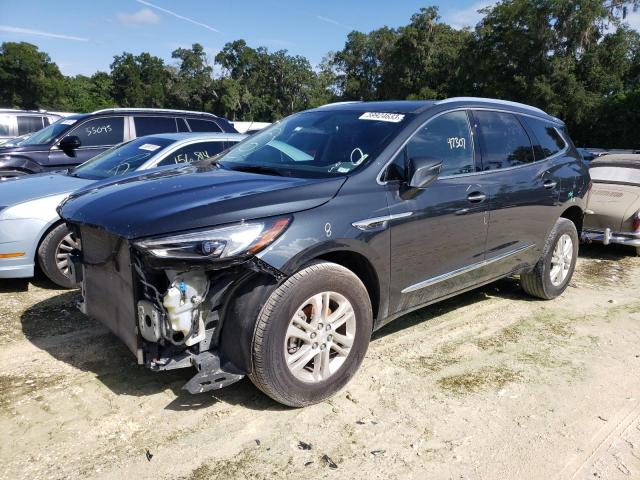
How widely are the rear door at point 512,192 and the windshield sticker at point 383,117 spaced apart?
793 mm

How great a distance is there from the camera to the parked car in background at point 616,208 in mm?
7117

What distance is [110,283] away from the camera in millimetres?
3135

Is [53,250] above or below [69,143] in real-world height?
below

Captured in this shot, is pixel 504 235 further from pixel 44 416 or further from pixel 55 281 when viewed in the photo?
pixel 55 281

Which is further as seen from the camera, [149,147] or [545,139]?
[149,147]

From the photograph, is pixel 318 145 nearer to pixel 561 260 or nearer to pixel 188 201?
pixel 188 201

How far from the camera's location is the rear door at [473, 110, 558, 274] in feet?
14.0

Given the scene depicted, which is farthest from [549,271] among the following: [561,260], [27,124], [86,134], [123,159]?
[27,124]

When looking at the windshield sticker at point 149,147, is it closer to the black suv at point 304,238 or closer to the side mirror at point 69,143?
the black suv at point 304,238

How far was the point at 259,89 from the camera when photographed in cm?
8031

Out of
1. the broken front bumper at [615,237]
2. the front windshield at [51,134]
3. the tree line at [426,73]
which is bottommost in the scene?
the broken front bumper at [615,237]

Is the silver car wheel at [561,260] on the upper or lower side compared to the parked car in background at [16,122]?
lower

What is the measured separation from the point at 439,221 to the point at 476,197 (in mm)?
485

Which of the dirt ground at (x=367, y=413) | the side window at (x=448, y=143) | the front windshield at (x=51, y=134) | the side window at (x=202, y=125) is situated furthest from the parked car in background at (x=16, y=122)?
the side window at (x=448, y=143)
